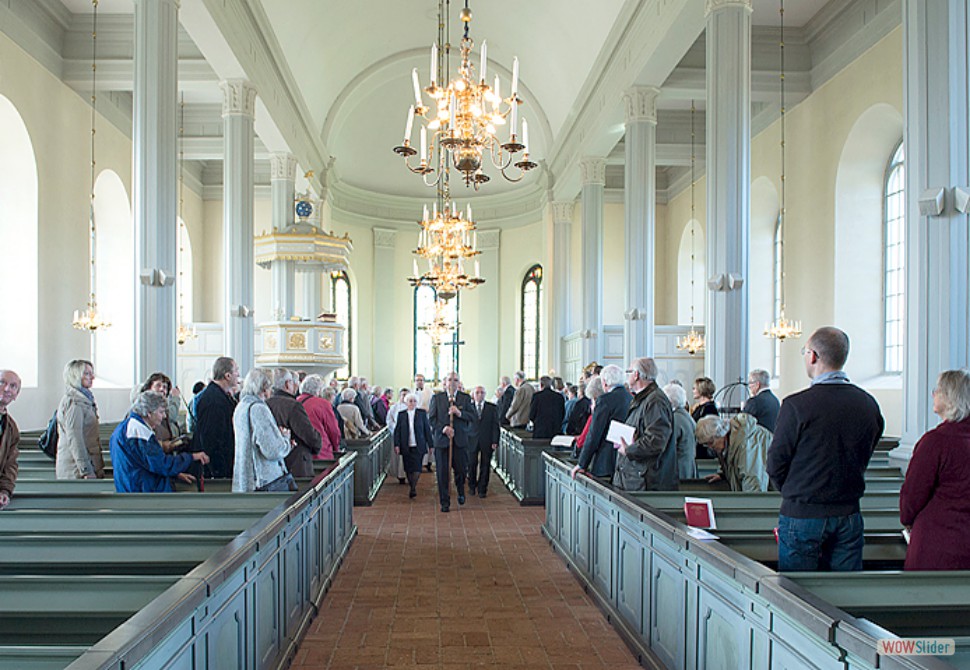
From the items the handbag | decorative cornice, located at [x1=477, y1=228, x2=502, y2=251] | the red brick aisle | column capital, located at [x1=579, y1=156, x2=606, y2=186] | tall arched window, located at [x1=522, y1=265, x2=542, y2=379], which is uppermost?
column capital, located at [x1=579, y1=156, x2=606, y2=186]

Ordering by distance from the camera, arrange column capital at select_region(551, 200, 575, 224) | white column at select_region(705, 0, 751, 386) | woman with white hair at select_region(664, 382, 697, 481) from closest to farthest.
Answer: woman with white hair at select_region(664, 382, 697, 481) < white column at select_region(705, 0, 751, 386) < column capital at select_region(551, 200, 575, 224)

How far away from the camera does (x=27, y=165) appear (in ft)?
40.3

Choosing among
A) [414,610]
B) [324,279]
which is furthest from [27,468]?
[324,279]

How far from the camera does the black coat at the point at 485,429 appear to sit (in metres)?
10.3

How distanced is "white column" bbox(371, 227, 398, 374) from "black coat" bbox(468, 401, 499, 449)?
48.4ft

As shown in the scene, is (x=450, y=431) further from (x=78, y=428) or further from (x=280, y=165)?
(x=280, y=165)

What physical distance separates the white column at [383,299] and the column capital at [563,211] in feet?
21.3

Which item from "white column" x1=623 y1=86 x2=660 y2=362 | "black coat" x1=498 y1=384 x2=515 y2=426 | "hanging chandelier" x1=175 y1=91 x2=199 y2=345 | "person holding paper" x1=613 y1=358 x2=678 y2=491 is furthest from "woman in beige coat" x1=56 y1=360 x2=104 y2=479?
"white column" x1=623 y1=86 x2=660 y2=362

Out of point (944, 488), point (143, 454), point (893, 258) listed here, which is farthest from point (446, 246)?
point (944, 488)

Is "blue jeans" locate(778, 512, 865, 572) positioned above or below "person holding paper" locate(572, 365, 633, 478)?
below

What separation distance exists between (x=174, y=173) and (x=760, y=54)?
10.3 metres

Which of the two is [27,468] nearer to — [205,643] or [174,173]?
[174,173]

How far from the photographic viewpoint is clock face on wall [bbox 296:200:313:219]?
55.8ft

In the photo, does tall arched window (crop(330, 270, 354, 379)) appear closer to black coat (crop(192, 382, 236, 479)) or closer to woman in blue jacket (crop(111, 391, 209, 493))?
black coat (crop(192, 382, 236, 479))
